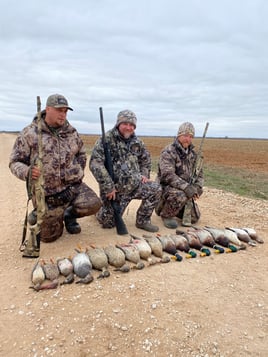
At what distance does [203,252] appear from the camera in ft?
17.3

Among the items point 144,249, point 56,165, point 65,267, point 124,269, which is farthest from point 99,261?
point 56,165

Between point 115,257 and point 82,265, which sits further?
point 115,257

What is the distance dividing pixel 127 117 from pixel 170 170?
4.42ft

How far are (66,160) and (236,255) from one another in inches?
120

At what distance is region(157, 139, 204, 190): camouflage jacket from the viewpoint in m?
6.36

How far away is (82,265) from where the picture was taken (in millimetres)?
4316

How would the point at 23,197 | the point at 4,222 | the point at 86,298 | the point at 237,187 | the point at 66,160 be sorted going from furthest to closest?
1. the point at 237,187
2. the point at 23,197
3. the point at 4,222
4. the point at 66,160
5. the point at 86,298

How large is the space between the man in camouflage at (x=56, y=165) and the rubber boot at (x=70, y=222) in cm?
7

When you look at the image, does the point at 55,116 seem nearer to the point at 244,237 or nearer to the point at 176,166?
the point at 176,166

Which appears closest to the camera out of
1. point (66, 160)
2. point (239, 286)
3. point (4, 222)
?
point (239, 286)

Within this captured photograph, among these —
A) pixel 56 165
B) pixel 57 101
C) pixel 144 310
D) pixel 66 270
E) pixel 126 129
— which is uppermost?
pixel 57 101

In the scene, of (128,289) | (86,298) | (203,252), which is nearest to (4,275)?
(86,298)

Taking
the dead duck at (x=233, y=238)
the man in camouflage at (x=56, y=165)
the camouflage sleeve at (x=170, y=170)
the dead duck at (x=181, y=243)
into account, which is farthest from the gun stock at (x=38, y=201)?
the dead duck at (x=233, y=238)

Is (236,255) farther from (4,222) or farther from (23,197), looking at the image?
(23,197)
